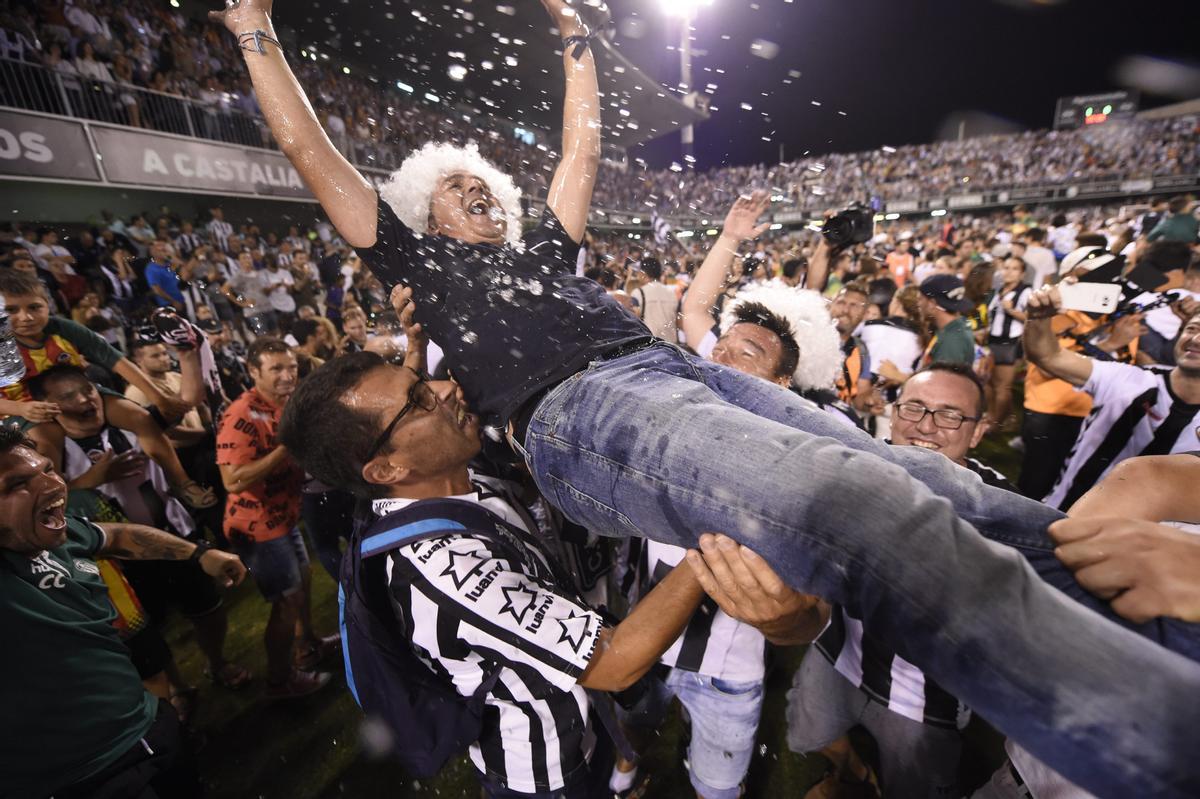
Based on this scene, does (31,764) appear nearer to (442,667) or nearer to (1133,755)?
(442,667)

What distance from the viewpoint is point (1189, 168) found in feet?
87.5

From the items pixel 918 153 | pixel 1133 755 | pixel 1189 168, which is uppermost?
pixel 918 153

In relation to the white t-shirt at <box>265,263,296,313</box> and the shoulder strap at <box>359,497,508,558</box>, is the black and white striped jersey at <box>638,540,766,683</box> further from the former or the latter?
the white t-shirt at <box>265,263,296,313</box>

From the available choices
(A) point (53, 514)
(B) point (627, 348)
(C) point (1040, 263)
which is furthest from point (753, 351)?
(C) point (1040, 263)

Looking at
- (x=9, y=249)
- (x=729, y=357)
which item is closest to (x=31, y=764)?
(x=729, y=357)

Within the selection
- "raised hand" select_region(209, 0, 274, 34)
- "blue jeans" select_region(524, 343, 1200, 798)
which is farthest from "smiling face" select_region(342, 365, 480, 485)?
"raised hand" select_region(209, 0, 274, 34)

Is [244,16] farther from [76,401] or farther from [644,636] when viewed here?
[644,636]

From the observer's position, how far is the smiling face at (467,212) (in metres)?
2.24

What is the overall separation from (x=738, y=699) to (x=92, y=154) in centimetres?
1333

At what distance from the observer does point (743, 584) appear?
46.6 inches

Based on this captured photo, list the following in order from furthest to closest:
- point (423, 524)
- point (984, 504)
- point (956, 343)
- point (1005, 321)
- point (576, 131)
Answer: point (1005, 321), point (956, 343), point (576, 131), point (423, 524), point (984, 504)

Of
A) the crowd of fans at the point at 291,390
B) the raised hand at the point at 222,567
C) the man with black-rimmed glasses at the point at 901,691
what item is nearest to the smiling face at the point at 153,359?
the crowd of fans at the point at 291,390

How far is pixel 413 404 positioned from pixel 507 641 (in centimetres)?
87

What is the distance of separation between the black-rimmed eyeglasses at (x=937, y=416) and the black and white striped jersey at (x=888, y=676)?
0.25 metres
